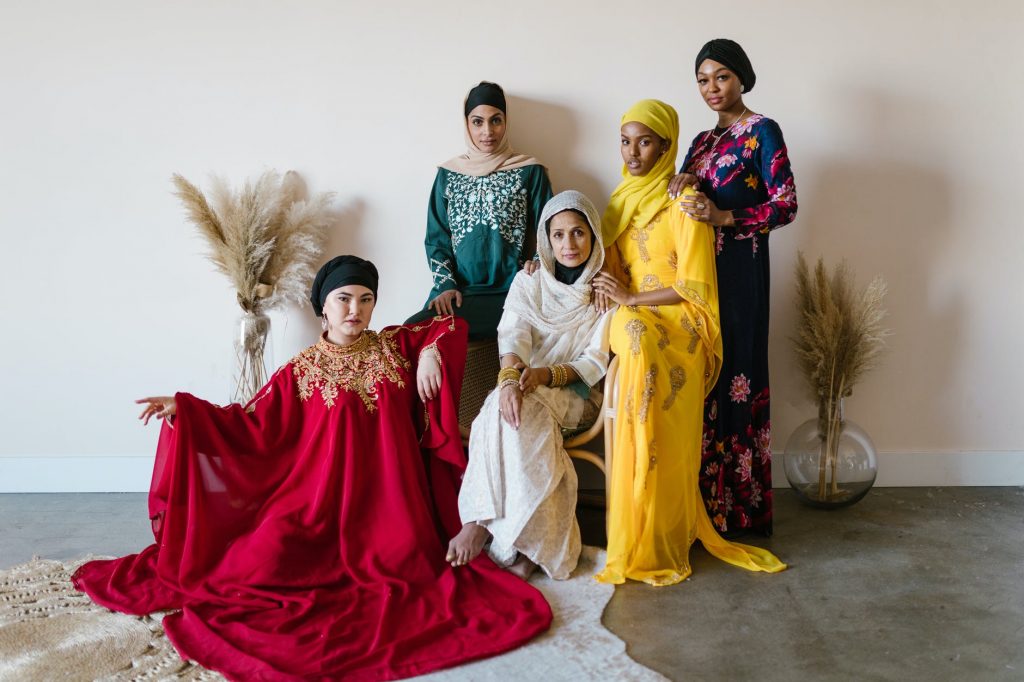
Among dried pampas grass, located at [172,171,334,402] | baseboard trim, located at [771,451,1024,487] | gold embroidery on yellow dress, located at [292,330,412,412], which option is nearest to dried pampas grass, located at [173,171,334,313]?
dried pampas grass, located at [172,171,334,402]

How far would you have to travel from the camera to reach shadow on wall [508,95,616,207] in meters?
3.37

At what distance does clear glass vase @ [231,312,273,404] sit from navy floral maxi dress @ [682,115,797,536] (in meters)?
1.80

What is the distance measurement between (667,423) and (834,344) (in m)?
0.98

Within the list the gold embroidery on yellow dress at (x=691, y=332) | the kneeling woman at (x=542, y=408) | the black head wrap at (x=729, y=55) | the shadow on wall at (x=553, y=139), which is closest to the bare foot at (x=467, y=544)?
the kneeling woman at (x=542, y=408)

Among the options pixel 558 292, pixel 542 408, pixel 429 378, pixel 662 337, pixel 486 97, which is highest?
pixel 486 97

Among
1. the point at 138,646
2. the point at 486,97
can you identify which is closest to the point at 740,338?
the point at 486,97

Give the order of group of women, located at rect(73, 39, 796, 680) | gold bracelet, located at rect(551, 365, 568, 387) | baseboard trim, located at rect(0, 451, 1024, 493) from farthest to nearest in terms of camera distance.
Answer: baseboard trim, located at rect(0, 451, 1024, 493), gold bracelet, located at rect(551, 365, 568, 387), group of women, located at rect(73, 39, 796, 680)

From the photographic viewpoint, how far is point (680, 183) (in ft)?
9.17

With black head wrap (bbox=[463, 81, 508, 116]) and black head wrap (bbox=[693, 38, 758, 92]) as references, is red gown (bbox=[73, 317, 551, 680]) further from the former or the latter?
black head wrap (bbox=[693, 38, 758, 92])

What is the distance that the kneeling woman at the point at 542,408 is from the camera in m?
2.50

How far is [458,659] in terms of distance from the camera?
6.47ft

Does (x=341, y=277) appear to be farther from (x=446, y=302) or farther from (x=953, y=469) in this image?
(x=953, y=469)

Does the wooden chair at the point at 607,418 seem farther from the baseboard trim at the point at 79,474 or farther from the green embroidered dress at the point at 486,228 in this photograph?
the baseboard trim at the point at 79,474

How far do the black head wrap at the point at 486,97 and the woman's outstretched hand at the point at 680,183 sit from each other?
2.58ft
